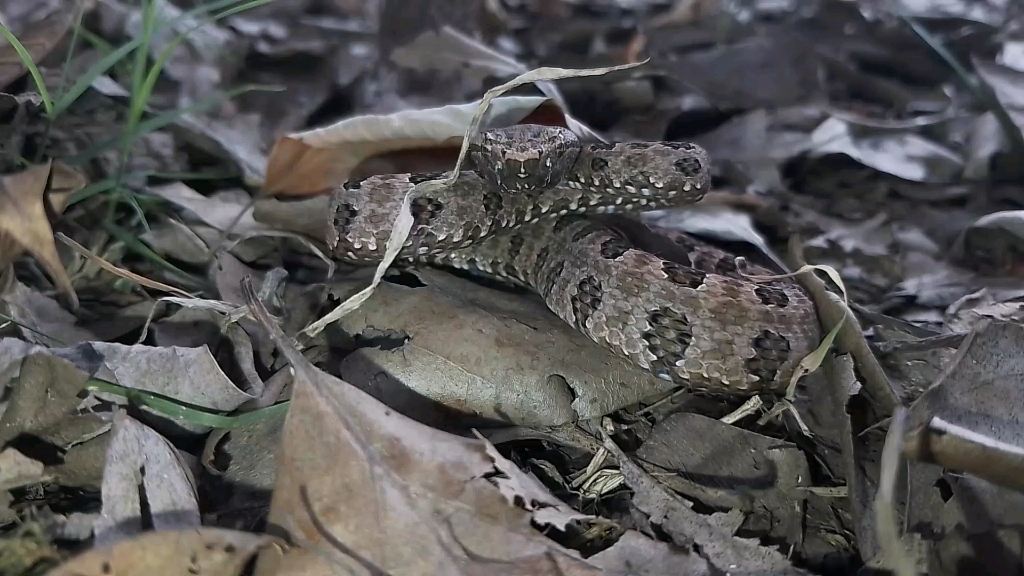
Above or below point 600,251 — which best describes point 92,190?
above

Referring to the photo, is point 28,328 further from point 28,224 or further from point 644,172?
point 644,172

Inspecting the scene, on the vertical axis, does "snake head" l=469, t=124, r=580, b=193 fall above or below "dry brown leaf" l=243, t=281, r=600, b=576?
above

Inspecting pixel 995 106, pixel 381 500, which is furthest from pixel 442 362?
pixel 995 106

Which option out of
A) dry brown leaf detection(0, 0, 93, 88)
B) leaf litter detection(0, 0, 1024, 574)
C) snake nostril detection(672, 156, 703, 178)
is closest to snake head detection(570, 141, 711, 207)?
snake nostril detection(672, 156, 703, 178)

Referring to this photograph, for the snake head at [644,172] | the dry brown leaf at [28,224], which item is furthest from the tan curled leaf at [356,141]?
the dry brown leaf at [28,224]

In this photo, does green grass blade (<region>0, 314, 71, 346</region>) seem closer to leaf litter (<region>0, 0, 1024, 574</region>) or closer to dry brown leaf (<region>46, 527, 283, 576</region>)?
leaf litter (<region>0, 0, 1024, 574</region>)

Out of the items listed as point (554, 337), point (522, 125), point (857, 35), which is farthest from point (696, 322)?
point (857, 35)
